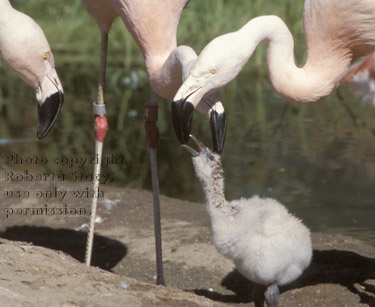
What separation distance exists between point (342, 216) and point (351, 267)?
98 cm

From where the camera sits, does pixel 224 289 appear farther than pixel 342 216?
No

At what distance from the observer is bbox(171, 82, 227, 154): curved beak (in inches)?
154

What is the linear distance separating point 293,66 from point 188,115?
0.78m

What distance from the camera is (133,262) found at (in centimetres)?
534

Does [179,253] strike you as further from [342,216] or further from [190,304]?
[190,304]

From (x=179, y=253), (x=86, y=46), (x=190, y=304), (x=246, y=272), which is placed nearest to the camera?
(x=190, y=304)

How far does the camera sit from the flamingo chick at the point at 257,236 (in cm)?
389

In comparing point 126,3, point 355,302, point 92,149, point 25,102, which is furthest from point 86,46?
point 355,302

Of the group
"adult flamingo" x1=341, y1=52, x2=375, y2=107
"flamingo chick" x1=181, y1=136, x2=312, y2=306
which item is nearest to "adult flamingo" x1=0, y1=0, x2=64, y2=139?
"flamingo chick" x1=181, y1=136, x2=312, y2=306

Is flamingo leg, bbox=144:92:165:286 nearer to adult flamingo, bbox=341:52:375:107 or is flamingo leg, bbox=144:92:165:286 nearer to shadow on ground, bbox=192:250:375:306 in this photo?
shadow on ground, bbox=192:250:375:306

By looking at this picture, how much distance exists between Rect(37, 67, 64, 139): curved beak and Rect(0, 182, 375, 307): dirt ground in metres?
0.78

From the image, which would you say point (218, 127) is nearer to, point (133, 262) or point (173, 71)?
point (173, 71)

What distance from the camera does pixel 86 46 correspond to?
11.9 meters

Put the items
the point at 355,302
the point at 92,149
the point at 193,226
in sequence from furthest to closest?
1. the point at 92,149
2. the point at 193,226
3. the point at 355,302
